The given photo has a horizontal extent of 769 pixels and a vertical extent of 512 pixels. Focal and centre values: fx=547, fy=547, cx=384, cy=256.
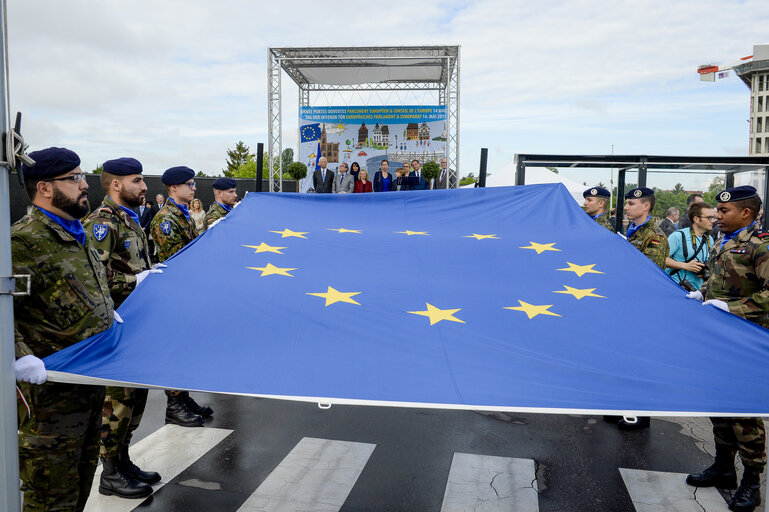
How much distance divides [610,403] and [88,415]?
109 inches

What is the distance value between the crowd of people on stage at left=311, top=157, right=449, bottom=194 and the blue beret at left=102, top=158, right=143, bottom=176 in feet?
28.7

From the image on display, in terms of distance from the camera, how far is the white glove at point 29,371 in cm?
258

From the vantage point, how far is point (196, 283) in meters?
3.63

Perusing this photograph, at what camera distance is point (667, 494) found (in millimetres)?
4137

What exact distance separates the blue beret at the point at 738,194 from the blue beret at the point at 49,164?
14.9ft

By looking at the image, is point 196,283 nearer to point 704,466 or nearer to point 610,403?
point 610,403

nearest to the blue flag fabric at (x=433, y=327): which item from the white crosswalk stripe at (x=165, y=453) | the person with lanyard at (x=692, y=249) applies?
the white crosswalk stripe at (x=165, y=453)

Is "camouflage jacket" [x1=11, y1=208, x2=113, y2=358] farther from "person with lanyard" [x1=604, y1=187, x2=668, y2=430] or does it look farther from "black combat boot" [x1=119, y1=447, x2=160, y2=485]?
"person with lanyard" [x1=604, y1=187, x2=668, y2=430]

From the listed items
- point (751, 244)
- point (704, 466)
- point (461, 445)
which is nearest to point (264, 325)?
point (461, 445)

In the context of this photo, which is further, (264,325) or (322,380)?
(264,325)

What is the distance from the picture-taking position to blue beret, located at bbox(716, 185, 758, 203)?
4176 mm

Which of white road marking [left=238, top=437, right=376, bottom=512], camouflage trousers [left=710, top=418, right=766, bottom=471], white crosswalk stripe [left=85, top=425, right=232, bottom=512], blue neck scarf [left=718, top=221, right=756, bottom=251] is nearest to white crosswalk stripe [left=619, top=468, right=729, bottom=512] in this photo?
camouflage trousers [left=710, top=418, right=766, bottom=471]

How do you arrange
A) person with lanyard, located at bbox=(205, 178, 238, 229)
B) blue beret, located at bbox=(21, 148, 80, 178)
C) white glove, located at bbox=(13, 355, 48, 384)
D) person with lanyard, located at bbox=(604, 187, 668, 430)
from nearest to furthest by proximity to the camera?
1. white glove, located at bbox=(13, 355, 48, 384)
2. blue beret, located at bbox=(21, 148, 80, 178)
3. person with lanyard, located at bbox=(604, 187, 668, 430)
4. person with lanyard, located at bbox=(205, 178, 238, 229)

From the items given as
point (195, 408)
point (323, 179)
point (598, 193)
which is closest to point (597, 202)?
point (598, 193)
